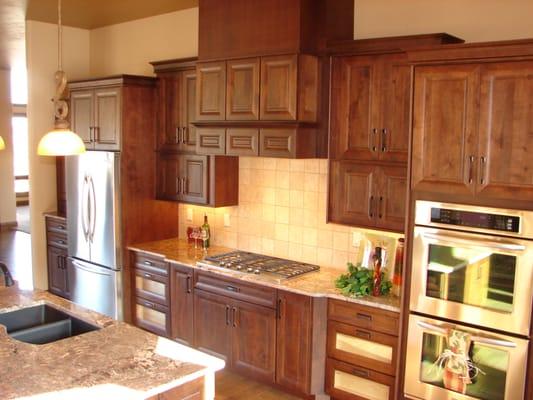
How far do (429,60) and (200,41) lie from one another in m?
2.01

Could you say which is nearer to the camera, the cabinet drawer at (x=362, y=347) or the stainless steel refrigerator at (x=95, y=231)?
the cabinet drawer at (x=362, y=347)

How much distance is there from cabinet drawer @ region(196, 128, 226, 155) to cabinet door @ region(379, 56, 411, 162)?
130 centimetres

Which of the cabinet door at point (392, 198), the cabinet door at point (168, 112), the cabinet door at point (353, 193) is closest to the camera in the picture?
the cabinet door at point (392, 198)

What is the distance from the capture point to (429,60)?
10.0ft

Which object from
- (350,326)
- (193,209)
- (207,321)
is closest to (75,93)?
(193,209)

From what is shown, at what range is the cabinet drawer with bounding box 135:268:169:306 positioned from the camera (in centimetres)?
482

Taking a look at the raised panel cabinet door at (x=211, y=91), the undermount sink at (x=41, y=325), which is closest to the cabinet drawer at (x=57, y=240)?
the raised panel cabinet door at (x=211, y=91)

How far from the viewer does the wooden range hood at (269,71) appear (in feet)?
12.6

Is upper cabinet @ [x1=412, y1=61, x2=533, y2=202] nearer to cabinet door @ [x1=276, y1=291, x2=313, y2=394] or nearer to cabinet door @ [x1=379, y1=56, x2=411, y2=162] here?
cabinet door @ [x1=379, y1=56, x2=411, y2=162]

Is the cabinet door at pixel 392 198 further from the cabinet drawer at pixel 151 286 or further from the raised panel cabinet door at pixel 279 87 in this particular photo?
the cabinet drawer at pixel 151 286

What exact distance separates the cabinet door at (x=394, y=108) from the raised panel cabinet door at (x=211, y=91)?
4.13 feet

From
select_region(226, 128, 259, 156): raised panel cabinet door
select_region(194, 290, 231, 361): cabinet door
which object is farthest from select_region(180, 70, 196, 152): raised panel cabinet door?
select_region(194, 290, 231, 361): cabinet door

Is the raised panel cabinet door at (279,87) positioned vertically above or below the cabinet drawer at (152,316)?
above

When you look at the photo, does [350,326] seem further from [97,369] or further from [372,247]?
[97,369]
